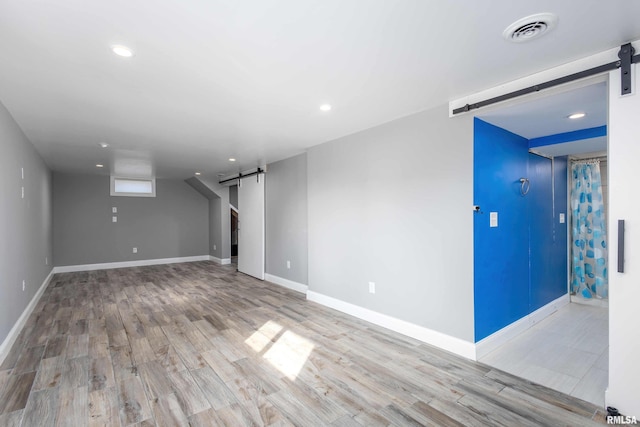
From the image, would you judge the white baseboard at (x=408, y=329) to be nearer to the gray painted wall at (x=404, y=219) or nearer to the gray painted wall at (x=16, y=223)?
the gray painted wall at (x=404, y=219)

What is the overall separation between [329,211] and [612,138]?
2.88 m

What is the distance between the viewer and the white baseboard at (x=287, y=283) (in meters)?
4.87

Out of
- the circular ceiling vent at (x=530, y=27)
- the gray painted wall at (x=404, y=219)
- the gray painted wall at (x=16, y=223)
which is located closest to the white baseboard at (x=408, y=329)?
the gray painted wall at (x=404, y=219)

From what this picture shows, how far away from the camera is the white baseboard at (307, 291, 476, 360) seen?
266 cm

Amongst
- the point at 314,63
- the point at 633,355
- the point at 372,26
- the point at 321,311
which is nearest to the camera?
the point at 372,26

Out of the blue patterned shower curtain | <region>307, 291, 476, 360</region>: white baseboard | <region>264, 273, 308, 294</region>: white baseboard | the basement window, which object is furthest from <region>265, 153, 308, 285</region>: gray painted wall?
the basement window

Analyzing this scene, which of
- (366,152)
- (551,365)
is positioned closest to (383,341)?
(551,365)

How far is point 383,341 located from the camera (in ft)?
9.72

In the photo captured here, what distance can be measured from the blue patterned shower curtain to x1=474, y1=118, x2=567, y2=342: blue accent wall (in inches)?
12.7

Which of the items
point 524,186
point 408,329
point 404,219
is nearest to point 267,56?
point 404,219

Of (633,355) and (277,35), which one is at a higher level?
(277,35)

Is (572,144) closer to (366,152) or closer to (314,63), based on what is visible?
(366,152)

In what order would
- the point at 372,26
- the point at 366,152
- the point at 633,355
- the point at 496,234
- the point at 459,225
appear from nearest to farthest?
the point at 372,26
the point at 633,355
the point at 459,225
the point at 496,234
the point at 366,152

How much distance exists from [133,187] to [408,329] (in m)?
7.71
